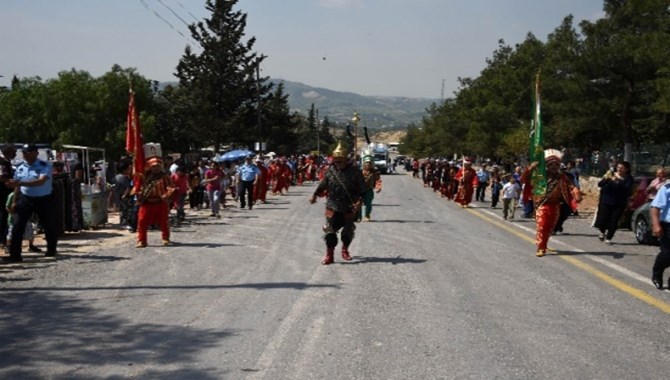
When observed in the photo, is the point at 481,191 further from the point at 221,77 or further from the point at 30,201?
the point at 221,77

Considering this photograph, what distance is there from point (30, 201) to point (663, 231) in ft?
29.3

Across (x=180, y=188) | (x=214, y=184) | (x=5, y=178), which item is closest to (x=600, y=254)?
(x=5, y=178)

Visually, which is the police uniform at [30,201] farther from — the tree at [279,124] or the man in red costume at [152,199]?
the tree at [279,124]

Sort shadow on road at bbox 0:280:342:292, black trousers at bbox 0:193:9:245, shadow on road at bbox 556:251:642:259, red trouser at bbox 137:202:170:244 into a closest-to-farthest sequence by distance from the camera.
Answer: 1. shadow on road at bbox 0:280:342:292
2. black trousers at bbox 0:193:9:245
3. shadow on road at bbox 556:251:642:259
4. red trouser at bbox 137:202:170:244

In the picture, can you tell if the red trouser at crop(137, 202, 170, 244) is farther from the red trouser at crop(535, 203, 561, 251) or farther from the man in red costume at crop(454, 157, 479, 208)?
the man in red costume at crop(454, 157, 479, 208)

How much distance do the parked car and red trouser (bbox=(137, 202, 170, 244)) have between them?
9.18 meters

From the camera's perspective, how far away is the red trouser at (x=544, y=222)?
12086mm

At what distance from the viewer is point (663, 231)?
359 inches

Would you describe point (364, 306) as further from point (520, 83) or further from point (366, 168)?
point (520, 83)

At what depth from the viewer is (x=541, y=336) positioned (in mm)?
6504

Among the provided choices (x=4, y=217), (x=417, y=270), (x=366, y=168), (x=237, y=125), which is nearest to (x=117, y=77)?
(x=237, y=125)

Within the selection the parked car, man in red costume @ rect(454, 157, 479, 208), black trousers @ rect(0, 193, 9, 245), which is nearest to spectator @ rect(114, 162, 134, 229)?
black trousers @ rect(0, 193, 9, 245)

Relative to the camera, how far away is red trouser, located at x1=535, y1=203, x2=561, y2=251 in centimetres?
1209

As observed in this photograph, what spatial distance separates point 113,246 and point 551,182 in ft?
25.5
